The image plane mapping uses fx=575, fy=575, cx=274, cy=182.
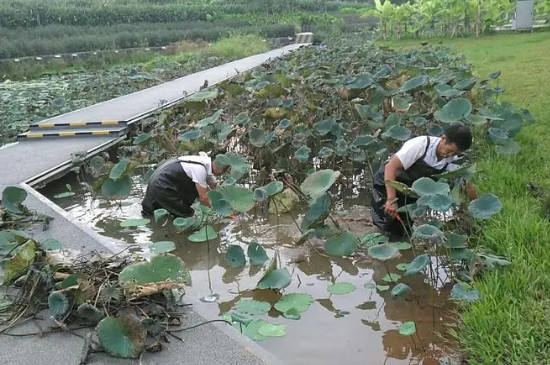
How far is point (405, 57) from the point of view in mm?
10641

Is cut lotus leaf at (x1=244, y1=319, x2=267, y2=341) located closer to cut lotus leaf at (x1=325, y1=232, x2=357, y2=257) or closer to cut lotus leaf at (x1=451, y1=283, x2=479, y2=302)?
cut lotus leaf at (x1=325, y1=232, x2=357, y2=257)

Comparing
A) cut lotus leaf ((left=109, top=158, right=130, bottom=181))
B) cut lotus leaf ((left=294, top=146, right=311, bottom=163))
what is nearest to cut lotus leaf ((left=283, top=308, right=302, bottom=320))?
cut lotus leaf ((left=294, top=146, right=311, bottom=163))

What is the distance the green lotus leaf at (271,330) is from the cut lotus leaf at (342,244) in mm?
737

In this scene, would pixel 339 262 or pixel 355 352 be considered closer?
pixel 355 352

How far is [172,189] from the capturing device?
4.83 m

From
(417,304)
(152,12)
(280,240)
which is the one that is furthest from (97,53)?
(417,304)

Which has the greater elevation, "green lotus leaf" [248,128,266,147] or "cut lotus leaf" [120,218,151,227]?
"green lotus leaf" [248,128,266,147]

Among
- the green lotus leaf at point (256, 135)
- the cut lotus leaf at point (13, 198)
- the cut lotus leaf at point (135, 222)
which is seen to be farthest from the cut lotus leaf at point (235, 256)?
the green lotus leaf at point (256, 135)

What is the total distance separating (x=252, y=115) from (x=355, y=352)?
12.6 ft

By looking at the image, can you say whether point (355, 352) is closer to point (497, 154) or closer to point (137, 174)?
point (497, 154)

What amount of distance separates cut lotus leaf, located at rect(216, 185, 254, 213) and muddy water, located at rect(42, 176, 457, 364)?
19.4 inches

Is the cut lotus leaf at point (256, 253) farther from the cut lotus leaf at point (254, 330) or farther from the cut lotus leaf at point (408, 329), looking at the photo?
the cut lotus leaf at point (408, 329)

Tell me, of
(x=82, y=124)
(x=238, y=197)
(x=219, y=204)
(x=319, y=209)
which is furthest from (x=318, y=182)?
(x=82, y=124)

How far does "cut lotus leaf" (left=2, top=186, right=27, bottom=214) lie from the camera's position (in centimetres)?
432
